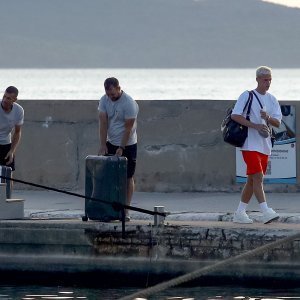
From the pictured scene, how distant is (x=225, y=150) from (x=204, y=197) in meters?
0.72

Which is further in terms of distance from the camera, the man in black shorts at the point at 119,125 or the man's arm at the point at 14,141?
the man's arm at the point at 14,141

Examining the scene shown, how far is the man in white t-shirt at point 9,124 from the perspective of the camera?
14750 millimetres

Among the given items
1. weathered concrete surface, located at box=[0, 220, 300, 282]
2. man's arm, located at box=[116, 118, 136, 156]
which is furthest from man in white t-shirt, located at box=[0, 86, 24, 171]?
weathered concrete surface, located at box=[0, 220, 300, 282]

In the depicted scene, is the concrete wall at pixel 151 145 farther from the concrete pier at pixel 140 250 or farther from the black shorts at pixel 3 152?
the concrete pier at pixel 140 250

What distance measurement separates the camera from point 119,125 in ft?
45.1

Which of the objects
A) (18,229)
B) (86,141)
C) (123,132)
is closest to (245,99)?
(123,132)

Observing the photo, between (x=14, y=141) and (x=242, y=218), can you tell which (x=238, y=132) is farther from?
(x=14, y=141)

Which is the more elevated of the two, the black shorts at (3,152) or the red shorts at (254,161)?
the black shorts at (3,152)

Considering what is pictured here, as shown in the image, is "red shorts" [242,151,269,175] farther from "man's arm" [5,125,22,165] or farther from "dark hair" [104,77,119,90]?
Result: "man's arm" [5,125,22,165]

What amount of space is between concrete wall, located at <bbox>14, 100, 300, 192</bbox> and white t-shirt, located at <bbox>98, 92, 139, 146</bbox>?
320 cm

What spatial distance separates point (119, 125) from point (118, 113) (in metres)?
0.14

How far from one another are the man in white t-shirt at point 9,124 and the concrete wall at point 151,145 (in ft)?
7.07

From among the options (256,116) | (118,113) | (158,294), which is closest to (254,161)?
(256,116)

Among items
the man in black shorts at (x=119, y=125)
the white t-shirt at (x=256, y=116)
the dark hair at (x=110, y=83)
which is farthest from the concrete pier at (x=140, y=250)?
the dark hair at (x=110, y=83)
